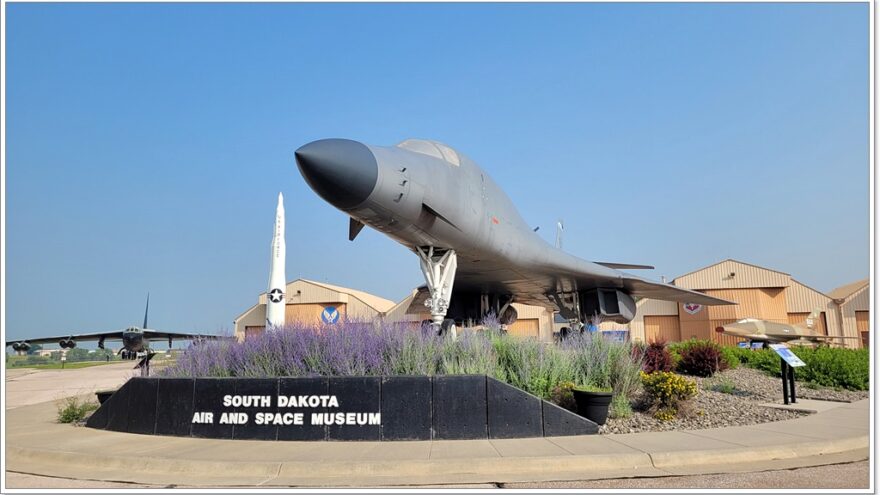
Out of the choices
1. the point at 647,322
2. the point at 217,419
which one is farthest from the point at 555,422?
the point at 647,322

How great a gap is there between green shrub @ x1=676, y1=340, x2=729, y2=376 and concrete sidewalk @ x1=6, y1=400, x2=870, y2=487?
196 inches

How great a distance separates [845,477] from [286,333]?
6966 mm

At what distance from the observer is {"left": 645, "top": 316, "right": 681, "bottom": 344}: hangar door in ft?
109

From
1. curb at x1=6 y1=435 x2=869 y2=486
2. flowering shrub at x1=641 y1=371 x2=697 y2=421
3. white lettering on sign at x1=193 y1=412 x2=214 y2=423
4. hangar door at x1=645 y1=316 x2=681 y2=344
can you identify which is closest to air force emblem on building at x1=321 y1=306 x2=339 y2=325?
hangar door at x1=645 y1=316 x2=681 y2=344

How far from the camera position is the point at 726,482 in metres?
4.47

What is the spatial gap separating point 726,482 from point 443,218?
5.35m

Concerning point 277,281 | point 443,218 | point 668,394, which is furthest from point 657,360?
point 277,281

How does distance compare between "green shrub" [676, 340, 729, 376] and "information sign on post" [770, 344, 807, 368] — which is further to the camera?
"green shrub" [676, 340, 729, 376]

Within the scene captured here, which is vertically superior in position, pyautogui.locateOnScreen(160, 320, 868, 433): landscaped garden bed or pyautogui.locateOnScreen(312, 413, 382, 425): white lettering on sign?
pyautogui.locateOnScreen(160, 320, 868, 433): landscaped garden bed

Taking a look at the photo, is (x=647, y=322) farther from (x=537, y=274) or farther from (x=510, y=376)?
(x=510, y=376)

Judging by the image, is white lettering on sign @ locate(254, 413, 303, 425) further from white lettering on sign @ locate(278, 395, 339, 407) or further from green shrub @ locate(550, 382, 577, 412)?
green shrub @ locate(550, 382, 577, 412)

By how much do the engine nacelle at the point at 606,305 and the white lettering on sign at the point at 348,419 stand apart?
1060cm

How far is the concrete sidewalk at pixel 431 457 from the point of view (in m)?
4.90

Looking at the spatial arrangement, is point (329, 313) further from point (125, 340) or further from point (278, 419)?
point (278, 419)
